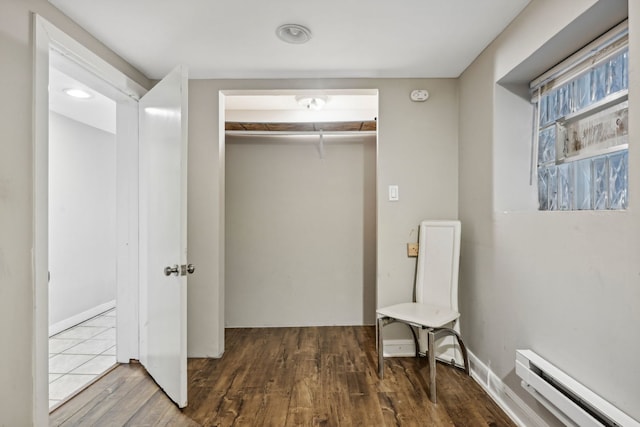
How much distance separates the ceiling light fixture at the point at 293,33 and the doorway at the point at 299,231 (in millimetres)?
1377

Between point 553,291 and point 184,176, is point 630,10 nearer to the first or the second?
point 553,291

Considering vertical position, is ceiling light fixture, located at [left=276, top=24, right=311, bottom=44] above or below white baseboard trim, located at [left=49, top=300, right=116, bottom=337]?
above

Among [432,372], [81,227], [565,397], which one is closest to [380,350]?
[432,372]

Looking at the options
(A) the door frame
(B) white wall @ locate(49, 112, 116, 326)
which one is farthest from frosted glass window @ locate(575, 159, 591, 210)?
(B) white wall @ locate(49, 112, 116, 326)

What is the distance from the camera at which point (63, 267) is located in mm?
3506

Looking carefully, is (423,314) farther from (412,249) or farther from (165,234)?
(165,234)

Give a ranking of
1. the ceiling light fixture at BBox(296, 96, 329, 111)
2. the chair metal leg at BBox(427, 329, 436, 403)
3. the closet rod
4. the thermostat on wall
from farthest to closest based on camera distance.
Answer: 1. the closet rod
2. the ceiling light fixture at BBox(296, 96, 329, 111)
3. the thermostat on wall
4. the chair metal leg at BBox(427, 329, 436, 403)

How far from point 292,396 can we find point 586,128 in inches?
85.9

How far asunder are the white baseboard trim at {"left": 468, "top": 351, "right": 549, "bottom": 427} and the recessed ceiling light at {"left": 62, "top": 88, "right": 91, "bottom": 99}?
375 cm

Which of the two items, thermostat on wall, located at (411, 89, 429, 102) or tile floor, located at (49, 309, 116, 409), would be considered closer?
tile floor, located at (49, 309, 116, 409)

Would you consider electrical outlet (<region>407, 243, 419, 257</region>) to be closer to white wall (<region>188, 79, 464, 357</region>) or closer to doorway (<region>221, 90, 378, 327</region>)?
white wall (<region>188, 79, 464, 357</region>)

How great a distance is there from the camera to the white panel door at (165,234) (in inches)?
76.0

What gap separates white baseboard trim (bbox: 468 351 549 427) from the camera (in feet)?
5.61

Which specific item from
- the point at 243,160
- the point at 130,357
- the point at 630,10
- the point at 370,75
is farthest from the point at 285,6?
the point at 130,357
